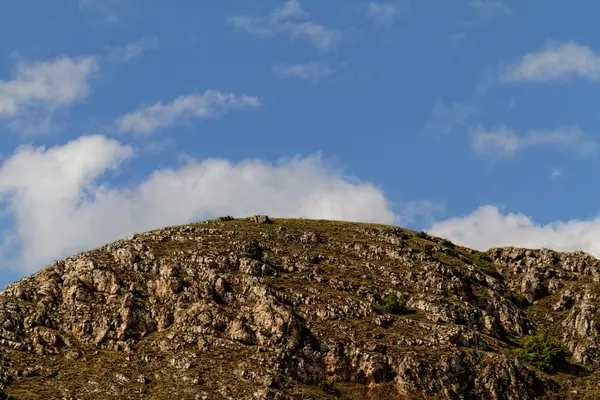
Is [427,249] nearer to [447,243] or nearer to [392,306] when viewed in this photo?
[447,243]

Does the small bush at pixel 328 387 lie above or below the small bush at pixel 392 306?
below

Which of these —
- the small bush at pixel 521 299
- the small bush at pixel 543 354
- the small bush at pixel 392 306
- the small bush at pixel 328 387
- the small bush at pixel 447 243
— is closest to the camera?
the small bush at pixel 328 387

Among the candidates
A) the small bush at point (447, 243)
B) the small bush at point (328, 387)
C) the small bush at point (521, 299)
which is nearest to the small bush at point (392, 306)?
the small bush at point (328, 387)

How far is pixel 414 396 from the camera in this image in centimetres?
11644

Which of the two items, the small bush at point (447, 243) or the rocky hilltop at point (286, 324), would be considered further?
the small bush at point (447, 243)

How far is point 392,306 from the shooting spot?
448ft

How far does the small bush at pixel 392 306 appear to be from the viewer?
13625 centimetres

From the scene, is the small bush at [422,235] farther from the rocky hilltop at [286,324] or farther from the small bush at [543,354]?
the small bush at [543,354]

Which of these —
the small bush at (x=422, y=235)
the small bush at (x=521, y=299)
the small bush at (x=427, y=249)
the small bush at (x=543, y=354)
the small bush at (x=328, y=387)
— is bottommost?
the small bush at (x=328, y=387)

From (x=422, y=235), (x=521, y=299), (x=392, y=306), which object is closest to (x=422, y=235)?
(x=422, y=235)

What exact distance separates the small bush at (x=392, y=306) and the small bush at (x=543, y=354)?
2264 cm

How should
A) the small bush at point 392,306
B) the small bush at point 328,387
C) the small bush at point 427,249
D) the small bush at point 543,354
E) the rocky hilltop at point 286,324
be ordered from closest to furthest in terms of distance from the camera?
1. the rocky hilltop at point 286,324
2. the small bush at point 328,387
3. the small bush at point 543,354
4. the small bush at point 392,306
5. the small bush at point 427,249

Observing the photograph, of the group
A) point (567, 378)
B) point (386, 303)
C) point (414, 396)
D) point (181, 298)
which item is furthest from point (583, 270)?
point (181, 298)

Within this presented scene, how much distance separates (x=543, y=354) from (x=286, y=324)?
46.4 meters
